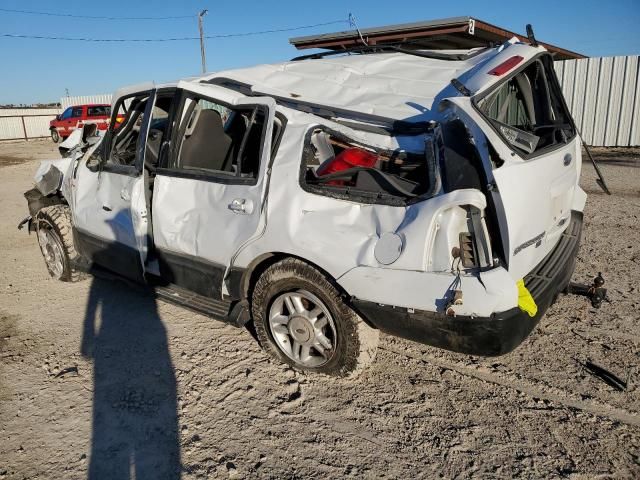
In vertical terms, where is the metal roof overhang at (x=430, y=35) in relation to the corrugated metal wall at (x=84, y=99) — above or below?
above

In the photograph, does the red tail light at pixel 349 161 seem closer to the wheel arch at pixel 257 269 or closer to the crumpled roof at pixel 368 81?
the crumpled roof at pixel 368 81

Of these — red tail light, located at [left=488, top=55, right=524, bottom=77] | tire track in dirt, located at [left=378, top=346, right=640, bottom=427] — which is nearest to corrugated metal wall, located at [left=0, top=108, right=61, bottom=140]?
tire track in dirt, located at [left=378, top=346, right=640, bottom=427]

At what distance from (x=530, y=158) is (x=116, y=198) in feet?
10.6

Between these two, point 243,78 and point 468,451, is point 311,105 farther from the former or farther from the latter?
point 468,451

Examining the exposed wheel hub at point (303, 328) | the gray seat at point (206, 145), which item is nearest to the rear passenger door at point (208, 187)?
the gray seat at point (206, 145)

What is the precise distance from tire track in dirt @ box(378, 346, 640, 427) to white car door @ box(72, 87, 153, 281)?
2.30 m

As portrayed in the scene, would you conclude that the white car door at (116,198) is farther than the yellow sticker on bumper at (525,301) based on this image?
Yes

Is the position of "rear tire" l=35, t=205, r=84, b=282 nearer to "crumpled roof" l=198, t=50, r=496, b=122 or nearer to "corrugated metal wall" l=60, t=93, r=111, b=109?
"crumpled roof" l=198, t=50, r=496, b=122

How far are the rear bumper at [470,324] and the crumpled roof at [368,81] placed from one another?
1366mm

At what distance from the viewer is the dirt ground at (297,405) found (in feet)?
8.38

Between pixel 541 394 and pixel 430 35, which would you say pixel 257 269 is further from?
pixel 430 35

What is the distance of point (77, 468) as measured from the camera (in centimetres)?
259

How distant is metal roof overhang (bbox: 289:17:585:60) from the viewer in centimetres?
1032

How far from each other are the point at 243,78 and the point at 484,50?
2.01m
